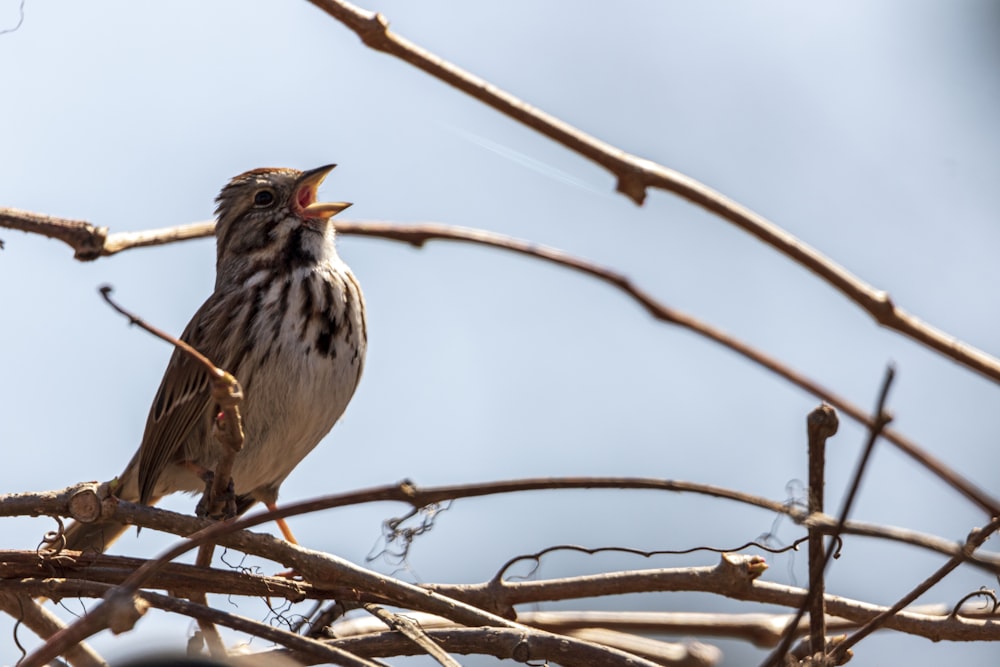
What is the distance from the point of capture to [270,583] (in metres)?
2.69

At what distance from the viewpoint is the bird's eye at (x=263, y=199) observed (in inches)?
184

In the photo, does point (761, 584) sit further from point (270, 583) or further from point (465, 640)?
point (270, 583)

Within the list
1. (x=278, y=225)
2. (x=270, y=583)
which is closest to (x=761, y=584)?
(x=270, y=583)

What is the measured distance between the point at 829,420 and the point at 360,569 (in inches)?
41.3

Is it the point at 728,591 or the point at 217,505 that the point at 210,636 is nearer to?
the point at 217,505

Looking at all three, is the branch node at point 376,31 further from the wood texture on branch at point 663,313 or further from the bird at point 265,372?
the bird at point 265,372

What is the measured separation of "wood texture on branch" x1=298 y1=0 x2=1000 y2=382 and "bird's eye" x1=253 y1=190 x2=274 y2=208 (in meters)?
2.42

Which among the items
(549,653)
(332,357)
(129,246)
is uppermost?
(332,357)

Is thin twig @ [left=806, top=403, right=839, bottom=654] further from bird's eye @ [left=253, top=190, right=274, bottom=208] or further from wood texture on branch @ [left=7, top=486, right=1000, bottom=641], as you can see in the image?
bird's eye @ [left=253, top=190, right=274, bottom=208]

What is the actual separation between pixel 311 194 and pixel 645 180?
2.67 m

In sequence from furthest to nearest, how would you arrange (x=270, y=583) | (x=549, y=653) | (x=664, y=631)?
(x=664, y=631) → (x=270, y=583) → (x=549, y=653)

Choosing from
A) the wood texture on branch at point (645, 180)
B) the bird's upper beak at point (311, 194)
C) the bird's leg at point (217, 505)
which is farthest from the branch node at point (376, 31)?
the bird's upper beak at point (311, 194)

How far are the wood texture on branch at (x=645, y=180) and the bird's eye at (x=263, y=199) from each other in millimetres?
2421

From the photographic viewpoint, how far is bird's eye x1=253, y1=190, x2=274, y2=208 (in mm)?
4668
